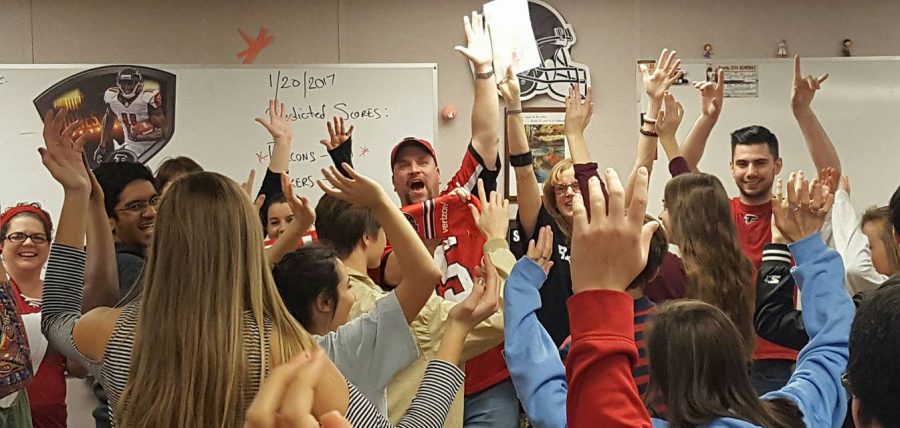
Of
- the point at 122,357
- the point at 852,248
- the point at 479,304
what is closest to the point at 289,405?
the point at 122,357

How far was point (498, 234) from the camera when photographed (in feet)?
8.16

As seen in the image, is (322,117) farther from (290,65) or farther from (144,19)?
(144,19)

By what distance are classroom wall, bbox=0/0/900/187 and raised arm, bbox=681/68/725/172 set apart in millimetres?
1200

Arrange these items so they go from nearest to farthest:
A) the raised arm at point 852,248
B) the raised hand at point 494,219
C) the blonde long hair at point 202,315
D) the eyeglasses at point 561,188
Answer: the blonde long hair at point 202,315, the raised hand at point 494,219, the raised arm at point 852,248, the eyeglasses at point 561,188

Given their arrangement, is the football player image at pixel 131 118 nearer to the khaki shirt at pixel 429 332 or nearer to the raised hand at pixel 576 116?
the raised hand at pixel 576 116

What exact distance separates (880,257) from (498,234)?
1.41m

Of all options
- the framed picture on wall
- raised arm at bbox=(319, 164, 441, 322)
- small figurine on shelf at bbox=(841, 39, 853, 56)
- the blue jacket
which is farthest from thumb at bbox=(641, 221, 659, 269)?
small figurine on shelf at bbox=(841, 39, 853, 56)

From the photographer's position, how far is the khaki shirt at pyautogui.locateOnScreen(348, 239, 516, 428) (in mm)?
2361

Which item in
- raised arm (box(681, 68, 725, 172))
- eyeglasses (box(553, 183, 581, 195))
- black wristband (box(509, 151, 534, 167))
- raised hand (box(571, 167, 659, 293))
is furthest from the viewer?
raised arm (box(681, 68, 725, 172))

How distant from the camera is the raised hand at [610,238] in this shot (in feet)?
3.38

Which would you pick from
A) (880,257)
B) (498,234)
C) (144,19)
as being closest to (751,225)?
(880,257)

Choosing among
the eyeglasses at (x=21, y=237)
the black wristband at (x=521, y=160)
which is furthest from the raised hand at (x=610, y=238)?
the eyeglasses at (x=21, y=237)

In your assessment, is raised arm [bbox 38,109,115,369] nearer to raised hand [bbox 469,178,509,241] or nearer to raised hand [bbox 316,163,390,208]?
raised hand [bbox 316,163,390,208]

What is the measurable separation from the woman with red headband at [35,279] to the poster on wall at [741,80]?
3.22m
